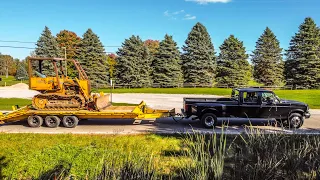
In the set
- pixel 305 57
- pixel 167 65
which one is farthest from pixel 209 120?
pixel 305 57

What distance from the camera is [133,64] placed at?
152 feet

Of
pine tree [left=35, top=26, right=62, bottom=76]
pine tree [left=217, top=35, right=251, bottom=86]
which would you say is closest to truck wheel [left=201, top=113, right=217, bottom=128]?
pine tree [left=217, top=35, right=251, bottom=86]

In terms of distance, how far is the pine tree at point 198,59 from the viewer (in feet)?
153

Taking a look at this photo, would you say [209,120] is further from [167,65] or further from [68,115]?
[167,65]

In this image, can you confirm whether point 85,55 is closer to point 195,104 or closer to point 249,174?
point 195,104

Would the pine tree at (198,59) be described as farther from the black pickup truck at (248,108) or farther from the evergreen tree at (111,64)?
the black pickup truck at (248,108)

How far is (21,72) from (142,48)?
44.5 metres

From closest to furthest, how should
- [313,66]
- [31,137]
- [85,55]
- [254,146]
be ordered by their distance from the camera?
[254,146] → [31,137] → [313,66] → [85,55]

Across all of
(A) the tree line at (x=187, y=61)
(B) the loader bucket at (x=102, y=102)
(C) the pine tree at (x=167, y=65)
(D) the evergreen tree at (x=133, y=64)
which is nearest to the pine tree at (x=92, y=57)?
(A) the tree line at (x=187, y=61)

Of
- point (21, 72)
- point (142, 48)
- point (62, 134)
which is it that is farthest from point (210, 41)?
point (21, 72)

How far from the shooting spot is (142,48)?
4803 centimetres

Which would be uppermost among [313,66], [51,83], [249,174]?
[313,66]

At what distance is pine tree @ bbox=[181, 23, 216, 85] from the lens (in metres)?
46.7

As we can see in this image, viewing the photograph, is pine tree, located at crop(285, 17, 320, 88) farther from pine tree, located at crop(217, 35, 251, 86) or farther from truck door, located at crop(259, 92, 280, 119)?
truck door, located at crop(259, 92, 280, 119)
